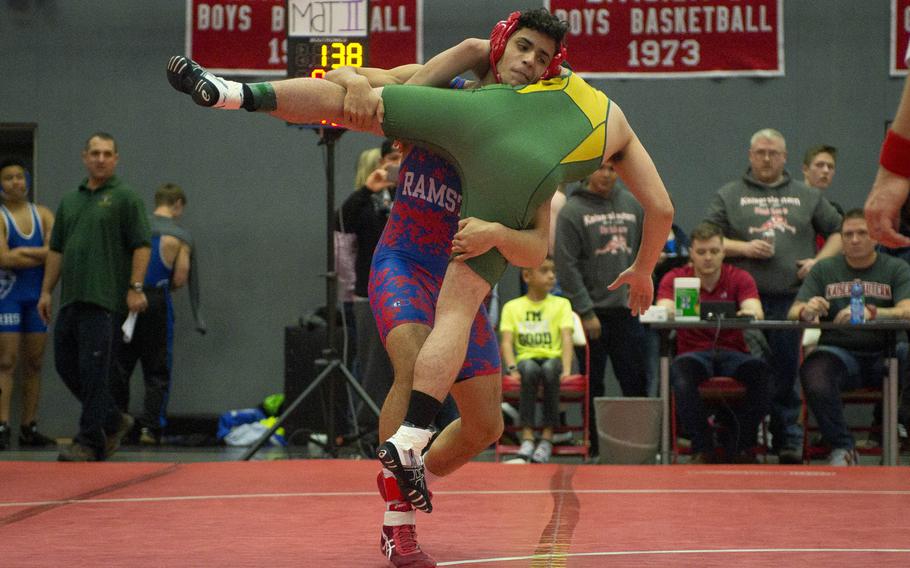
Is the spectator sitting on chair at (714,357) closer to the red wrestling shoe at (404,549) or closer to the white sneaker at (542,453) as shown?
the white sneaker at (542,453)

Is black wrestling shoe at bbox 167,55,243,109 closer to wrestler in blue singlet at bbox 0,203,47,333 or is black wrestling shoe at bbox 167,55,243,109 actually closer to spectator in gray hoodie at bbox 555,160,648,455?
spectator in gray hoodie at bbox 555,160,648,455

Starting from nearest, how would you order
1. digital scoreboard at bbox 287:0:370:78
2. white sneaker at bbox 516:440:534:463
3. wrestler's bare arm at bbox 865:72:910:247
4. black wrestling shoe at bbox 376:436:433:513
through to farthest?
1. wrestler's bare arm at bbox 865:72:910:247
2. black wrestling shoe at bbox 376:436:433:513
3. digital scoreboard at bbox 287:0:370:78
4. white sneaker at bbox 516:440:534:463

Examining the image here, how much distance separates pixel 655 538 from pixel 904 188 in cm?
169

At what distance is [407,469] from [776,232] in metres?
4.62

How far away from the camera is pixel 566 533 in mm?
3828

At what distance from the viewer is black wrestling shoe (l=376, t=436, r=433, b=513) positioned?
292cm

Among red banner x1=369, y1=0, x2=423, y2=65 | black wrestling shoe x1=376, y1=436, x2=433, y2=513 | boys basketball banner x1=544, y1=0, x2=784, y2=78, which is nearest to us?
black wrestling shoe x1=376, y1=436, x2=433, y2=513

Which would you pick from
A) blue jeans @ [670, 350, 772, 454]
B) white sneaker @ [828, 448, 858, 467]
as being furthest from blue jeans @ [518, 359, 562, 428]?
white sneaker @ [828, 448, 858, 467]

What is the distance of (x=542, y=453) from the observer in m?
6.80

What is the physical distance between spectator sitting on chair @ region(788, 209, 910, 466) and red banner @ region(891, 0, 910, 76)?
2.94 metres

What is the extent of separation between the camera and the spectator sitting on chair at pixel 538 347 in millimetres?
6895

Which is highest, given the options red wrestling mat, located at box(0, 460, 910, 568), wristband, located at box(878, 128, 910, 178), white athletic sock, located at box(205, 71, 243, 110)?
white athletic sock, located at box(205, 71, 243, 110)

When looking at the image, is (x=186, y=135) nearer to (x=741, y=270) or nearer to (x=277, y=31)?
(x=277, y=31)

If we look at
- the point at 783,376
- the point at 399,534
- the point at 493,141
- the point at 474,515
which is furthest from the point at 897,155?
the point at 783,376
